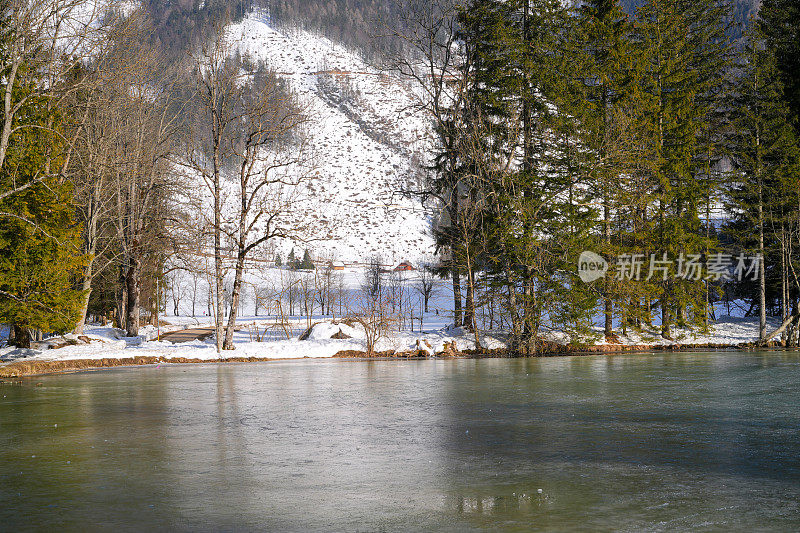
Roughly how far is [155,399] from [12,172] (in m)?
12.4

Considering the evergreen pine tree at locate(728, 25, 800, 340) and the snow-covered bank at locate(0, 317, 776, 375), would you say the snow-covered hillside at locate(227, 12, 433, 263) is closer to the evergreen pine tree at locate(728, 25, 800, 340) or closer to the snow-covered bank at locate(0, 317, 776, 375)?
the evergreen pine tree at locate(728, 25, 800, 340)

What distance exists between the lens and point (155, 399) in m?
12.7

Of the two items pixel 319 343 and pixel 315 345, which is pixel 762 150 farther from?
pixel 315 345

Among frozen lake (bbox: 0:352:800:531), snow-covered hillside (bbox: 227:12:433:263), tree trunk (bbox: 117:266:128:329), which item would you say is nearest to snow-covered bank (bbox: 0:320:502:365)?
frozen lake (bbox: 0:352:800:531)

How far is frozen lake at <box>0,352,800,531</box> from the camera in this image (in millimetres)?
5082

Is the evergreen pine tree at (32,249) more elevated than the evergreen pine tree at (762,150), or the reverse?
the evergreen pine tree at (762,150)

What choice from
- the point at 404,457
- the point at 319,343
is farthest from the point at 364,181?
the point at 404,457

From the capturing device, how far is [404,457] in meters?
7.26

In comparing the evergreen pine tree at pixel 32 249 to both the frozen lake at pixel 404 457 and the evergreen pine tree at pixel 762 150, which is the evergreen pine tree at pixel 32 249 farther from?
the evergreen pine tree at pixel 762 150

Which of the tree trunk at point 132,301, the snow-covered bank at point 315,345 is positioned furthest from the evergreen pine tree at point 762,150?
the tree trunk at point 132,301

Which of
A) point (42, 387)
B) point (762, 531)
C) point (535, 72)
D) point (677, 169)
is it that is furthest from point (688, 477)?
point (677, 169)

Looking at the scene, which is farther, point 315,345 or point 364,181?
point 364,181

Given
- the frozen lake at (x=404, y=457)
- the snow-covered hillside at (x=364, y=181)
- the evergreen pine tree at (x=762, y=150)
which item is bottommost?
the frozen lake at (x=404, y=457)

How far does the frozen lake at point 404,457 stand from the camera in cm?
508
